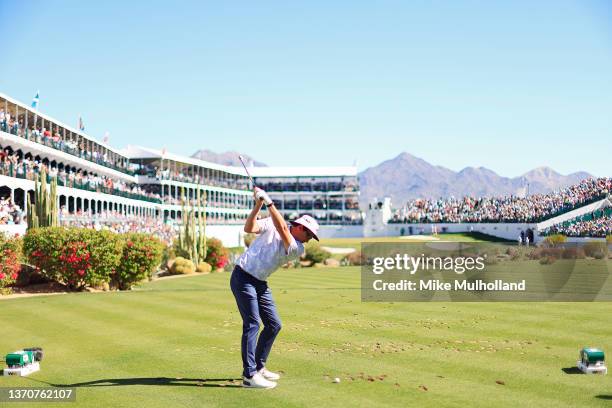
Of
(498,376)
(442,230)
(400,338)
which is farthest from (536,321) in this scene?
(442,230)

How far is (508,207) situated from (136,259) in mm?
68104

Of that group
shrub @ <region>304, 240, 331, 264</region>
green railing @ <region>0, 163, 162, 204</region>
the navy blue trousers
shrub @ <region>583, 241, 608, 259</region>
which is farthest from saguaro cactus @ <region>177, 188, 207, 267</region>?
the navy blue trousers

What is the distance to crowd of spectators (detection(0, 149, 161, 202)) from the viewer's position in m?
36.4

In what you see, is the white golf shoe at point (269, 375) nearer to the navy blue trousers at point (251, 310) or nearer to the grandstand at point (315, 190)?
the navy blue trousers at point (251, 310)

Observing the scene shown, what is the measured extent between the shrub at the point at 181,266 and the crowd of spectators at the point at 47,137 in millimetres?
13037

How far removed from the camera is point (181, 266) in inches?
1375

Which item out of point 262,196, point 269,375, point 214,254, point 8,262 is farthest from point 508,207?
point 262,196

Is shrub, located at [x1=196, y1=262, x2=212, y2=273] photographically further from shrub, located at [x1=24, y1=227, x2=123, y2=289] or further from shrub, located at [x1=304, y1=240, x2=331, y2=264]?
shrub, located at [x1=24, y1=227, x2=123, y2=289]

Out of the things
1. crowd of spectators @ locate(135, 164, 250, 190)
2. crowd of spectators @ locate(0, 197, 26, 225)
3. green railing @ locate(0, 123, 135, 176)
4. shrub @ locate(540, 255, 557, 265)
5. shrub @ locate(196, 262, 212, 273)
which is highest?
crowd of spectators @ locate(135, 164, 250, 190)

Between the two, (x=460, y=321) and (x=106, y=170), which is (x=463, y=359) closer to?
(x=460, y=321)

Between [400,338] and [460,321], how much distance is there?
2.86m

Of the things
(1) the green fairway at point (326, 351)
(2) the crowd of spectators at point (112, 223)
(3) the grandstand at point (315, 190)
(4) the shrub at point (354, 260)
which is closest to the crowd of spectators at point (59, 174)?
(2) the crowd of spectators at point (112, 223)

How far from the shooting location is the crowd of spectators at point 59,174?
36372 millimetres

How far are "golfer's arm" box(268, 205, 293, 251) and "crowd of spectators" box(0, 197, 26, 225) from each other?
1050 inches
